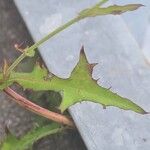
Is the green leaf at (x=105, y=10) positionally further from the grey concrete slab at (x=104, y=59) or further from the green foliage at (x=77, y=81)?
the grey concrete slab at (x=104, y=59)

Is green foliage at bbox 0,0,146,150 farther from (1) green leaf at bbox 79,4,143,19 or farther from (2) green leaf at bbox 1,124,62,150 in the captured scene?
(2) green leaf at bbox 1,124,62,150

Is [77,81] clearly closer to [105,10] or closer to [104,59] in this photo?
[105,10]

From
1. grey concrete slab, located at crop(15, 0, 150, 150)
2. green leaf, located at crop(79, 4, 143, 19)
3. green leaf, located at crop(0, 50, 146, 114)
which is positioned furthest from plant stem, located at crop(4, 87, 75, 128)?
green leaf, located at crop(79, 4, 143, 19)

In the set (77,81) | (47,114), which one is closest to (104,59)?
(47,114)

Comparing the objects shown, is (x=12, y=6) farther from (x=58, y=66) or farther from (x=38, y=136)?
(x=38, y=136)

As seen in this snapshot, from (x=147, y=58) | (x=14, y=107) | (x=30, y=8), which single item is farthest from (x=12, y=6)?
(x=147, y=58)

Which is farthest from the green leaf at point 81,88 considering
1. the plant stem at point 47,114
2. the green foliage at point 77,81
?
the plant stem at point 47,114
